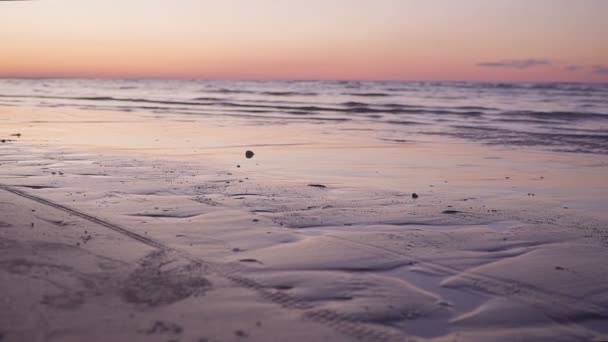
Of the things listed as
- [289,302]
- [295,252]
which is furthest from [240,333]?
[295,252]

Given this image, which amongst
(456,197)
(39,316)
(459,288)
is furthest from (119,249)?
(456,197)

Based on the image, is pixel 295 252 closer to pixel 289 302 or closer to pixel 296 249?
pixel 296 249

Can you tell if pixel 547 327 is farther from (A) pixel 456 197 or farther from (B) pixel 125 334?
(A) pixel 456 197

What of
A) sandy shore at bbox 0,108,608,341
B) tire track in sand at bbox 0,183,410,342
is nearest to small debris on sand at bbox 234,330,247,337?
sandy shore at bbox 0,108,608,341

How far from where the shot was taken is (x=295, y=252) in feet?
12.7

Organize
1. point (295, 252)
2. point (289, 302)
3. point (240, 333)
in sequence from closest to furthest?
point (240, 333)
point (289, 302)
point (295, 252)

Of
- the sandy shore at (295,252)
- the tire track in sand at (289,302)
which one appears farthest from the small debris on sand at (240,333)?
the tire track in sand at (289,302)

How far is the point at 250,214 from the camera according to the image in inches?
194

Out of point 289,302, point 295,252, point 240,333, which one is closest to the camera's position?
point 240,333

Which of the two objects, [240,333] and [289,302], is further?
[289,302]

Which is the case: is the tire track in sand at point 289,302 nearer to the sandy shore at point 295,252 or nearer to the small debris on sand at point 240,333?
the sandy shore at point 295,252

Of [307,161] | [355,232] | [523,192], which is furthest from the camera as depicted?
[307,161]

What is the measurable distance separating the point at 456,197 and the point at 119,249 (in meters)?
3.66

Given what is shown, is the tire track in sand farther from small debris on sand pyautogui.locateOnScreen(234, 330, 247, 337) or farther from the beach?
small debris on sand pyautogui.locateOnScreen(234, 330, 247, 337)
